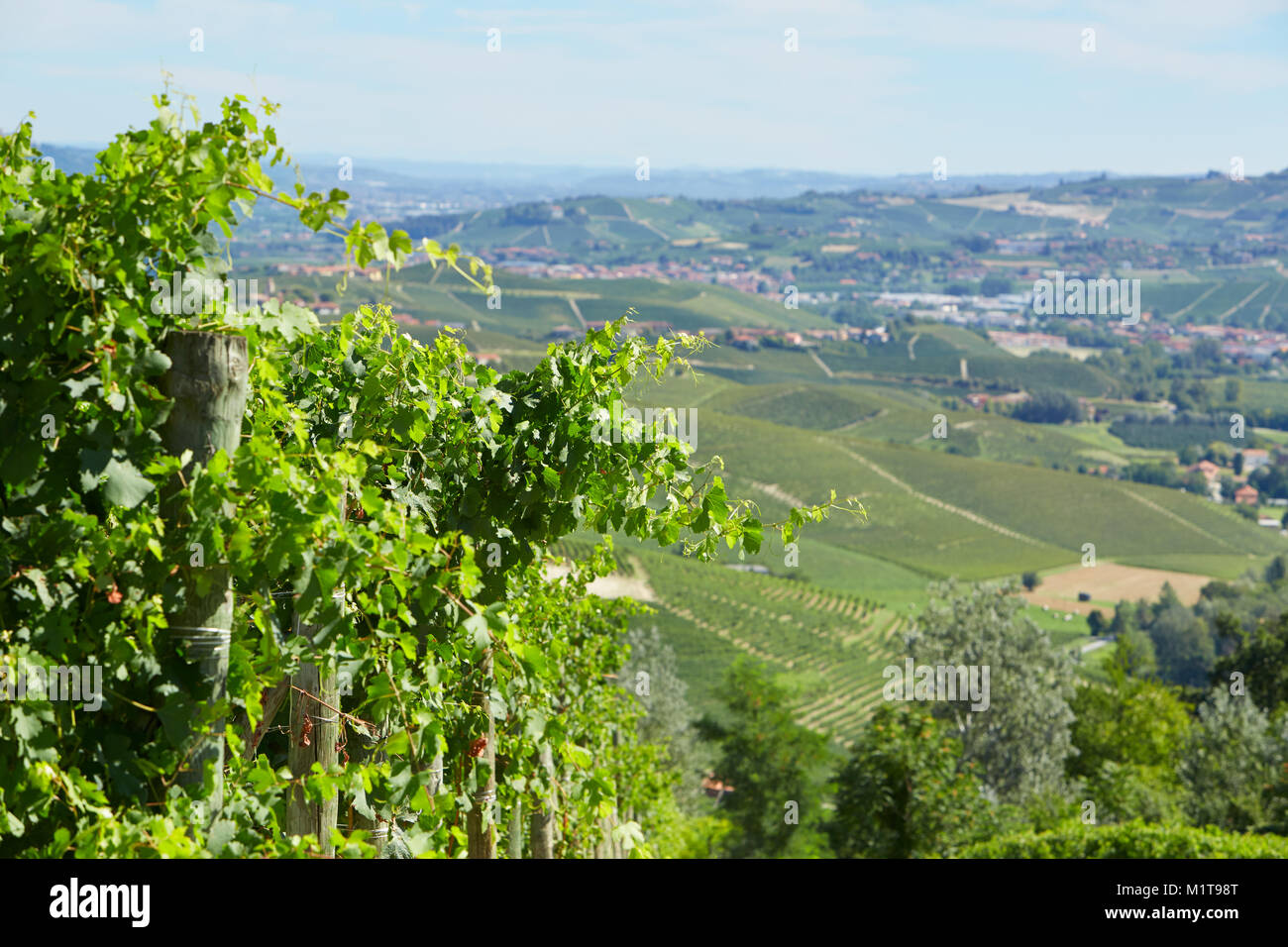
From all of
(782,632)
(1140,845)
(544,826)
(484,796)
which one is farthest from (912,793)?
(782,632)

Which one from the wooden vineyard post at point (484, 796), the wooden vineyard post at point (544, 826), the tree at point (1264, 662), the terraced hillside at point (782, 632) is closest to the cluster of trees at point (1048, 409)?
the terraced hillside at point (782, 632)

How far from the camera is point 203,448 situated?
2096 mm

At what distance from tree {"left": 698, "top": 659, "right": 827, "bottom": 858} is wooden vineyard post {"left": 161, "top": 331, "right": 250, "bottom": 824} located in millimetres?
36399

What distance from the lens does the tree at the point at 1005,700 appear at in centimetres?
3036

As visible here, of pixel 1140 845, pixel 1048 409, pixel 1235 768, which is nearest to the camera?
pixel 1140 845

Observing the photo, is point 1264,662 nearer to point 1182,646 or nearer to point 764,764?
point 764,764

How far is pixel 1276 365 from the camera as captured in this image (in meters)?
164

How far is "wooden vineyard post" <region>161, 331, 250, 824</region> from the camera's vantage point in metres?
2.08

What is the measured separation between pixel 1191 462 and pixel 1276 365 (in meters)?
59.5

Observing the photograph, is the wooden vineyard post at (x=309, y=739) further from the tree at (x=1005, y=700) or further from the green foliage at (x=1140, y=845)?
the tree at (x=1005, y=700)

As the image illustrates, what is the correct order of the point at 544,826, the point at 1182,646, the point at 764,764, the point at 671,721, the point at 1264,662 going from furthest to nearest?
the point at 1182,646 → the point at 764,764 → the point at 1264,662 → the point at 671,721 → the point at 544,826

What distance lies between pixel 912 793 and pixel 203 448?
19.9 m
